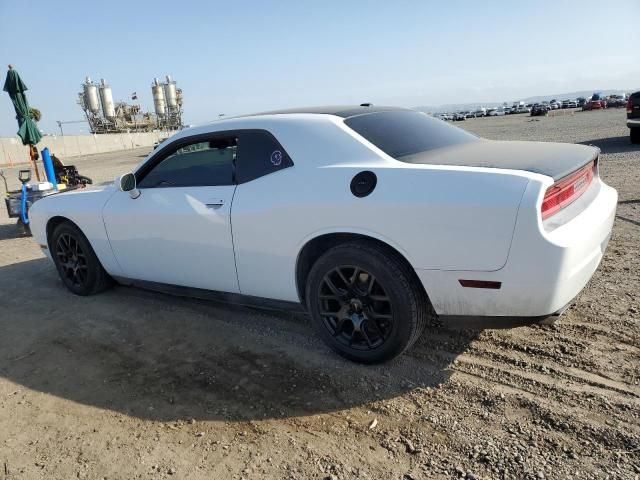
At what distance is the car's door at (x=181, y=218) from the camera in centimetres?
354

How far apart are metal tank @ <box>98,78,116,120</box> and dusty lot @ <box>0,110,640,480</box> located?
219 feet

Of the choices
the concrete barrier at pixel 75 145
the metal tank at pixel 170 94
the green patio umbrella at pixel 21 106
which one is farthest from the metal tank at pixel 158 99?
the green patio umbrella at pixel 21 106

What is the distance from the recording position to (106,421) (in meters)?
2.81

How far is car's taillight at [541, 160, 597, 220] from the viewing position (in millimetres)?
2502

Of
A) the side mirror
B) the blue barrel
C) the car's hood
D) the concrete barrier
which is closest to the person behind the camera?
the car's hood

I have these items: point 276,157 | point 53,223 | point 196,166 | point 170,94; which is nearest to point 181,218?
point 196,166

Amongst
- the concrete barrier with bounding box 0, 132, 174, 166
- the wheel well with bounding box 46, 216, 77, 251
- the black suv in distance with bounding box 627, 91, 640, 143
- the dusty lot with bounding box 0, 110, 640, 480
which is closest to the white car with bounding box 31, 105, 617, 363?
the dusty lot with bounding box 0, 110, 640, 480

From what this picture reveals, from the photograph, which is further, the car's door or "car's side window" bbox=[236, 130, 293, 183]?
the car's door

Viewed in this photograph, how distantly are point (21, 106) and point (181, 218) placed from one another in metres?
8.49

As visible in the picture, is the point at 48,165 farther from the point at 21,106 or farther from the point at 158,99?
the point at 158,99

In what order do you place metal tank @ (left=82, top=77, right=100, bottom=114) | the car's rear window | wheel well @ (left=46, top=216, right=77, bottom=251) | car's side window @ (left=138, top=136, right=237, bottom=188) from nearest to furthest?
the car's rear window
car's side window @ (left=138, top=136, right=237, bottom=188)
wheel well @ (left=46, top=216, right=77, bottom=251)
metal tank @ (left=82, top=77, right=100, bottom=114)

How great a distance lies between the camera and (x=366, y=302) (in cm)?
302

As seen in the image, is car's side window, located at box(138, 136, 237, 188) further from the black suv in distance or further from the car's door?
the black suv in distance

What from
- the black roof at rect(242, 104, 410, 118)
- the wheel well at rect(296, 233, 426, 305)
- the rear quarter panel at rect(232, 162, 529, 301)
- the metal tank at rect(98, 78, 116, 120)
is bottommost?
the wheel well at rect(296, 233, 426, 305)
